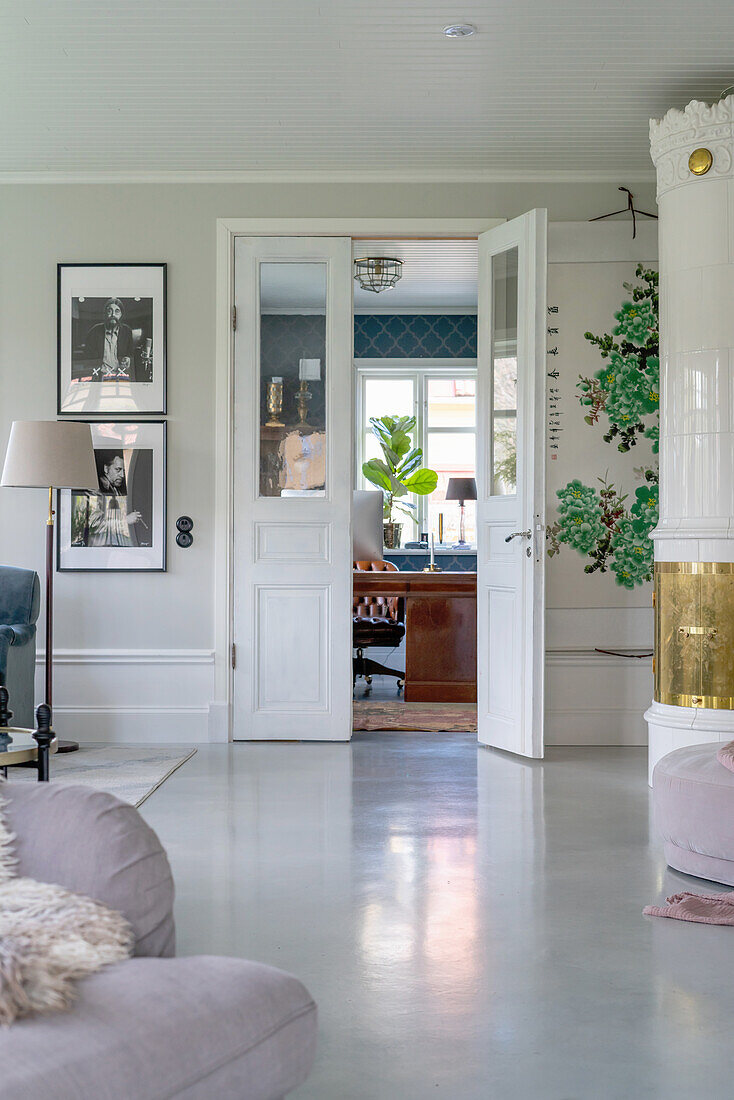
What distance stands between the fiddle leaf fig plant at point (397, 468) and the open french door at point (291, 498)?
3.68m

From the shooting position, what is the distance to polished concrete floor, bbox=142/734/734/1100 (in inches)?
76.9

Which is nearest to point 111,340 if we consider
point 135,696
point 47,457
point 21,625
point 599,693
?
point 47,457

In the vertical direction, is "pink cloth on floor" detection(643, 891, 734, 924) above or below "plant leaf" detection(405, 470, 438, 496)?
below

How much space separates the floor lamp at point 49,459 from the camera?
4.79 meters

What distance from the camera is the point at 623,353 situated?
5309 mm

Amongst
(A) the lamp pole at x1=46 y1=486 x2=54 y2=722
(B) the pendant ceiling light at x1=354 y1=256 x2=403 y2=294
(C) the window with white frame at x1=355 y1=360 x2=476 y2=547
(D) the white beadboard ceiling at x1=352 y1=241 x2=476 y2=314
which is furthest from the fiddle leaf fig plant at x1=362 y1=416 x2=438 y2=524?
(A) the lamp pole at x1=46 y1=486 x2=54 y2=722

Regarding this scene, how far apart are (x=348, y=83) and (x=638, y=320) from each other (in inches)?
75.7

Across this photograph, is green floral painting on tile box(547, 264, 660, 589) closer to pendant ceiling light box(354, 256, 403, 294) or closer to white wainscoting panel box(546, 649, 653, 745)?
white wainscoting panel box(546, 649, 653, 745)

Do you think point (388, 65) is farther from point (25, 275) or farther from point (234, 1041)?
point (234, 1041)

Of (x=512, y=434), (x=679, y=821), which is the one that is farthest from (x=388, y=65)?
(x=679, y=821)

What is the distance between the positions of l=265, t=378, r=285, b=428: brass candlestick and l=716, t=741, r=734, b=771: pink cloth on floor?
3043 millimetres

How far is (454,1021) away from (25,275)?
4.48 metres

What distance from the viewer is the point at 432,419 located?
949 cm

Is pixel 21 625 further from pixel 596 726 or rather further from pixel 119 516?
pixel 596 726
